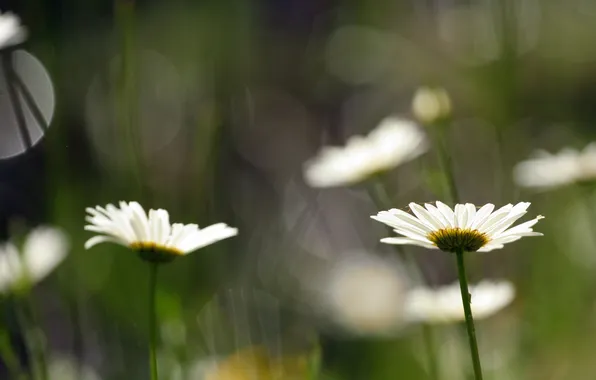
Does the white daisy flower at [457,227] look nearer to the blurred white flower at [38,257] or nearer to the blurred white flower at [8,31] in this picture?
the blurred white flower at [8,31]

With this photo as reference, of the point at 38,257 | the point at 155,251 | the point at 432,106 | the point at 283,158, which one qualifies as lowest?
the point at 155,251

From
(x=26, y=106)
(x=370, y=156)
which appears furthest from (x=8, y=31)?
(x=26, y=106)

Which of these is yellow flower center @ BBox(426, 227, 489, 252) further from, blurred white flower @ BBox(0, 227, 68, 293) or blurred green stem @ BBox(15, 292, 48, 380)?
blurred white flower @ BBox(0, 227, 68, 293)

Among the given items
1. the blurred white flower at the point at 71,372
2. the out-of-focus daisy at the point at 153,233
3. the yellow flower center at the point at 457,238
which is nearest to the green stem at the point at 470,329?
the yellow flower center at the point at 457,238

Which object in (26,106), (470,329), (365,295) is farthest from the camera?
(26,106)

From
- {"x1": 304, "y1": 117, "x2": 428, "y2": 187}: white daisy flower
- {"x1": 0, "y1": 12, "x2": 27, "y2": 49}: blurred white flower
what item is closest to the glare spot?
{"x1": 304, "y1": 117, "x2": 428, "y2": 187}: white daisy flower

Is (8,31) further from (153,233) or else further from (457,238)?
(457,238)

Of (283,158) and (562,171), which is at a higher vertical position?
(283,158)
